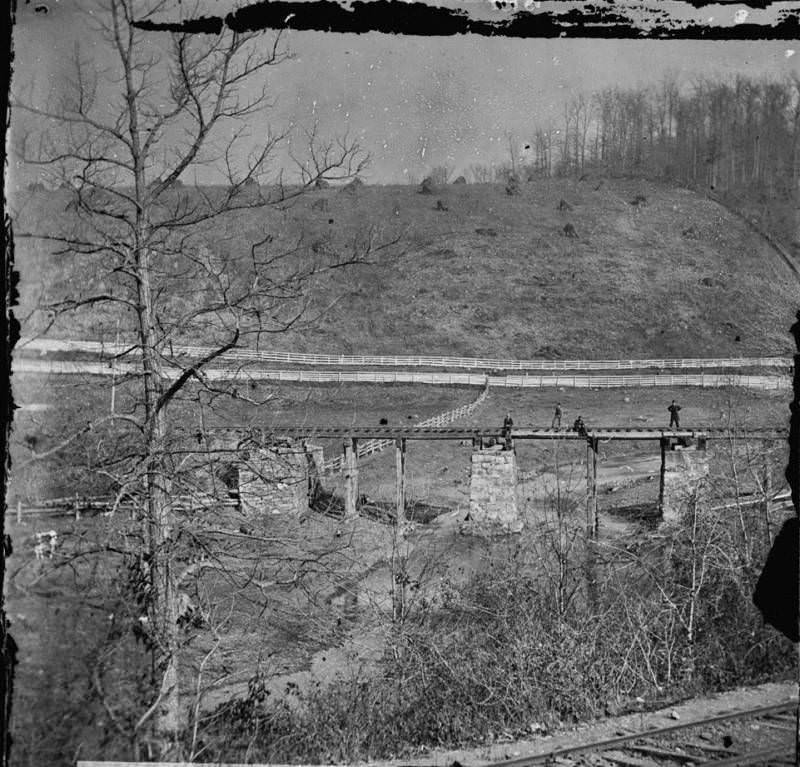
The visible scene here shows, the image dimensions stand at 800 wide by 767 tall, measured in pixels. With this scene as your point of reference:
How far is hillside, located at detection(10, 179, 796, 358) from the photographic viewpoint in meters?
50.0

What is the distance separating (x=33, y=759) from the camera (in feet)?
12.9

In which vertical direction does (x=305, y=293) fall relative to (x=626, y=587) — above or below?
above

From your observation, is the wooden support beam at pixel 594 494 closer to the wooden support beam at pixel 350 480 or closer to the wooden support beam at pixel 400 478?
the wooden support beam at pixel 400 478

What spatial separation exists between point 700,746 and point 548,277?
5395 cm

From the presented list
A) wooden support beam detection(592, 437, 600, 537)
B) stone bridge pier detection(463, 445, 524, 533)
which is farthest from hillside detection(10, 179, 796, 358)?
wooden support beam detection(592, 437, 600, 537)

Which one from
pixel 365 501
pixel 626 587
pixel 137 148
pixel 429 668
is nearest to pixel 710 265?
pixel 365 501

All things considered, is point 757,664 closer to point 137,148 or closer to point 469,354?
point 137,148

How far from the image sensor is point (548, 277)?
59.1 m

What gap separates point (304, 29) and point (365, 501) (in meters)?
23.8

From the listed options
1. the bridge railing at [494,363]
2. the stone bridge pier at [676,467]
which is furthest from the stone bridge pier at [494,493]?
the bridge railing at [494,363]

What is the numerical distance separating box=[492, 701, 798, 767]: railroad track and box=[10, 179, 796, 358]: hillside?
119 feet

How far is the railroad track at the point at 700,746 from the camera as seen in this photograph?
667cm

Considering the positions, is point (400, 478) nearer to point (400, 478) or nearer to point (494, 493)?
point (400, 478)

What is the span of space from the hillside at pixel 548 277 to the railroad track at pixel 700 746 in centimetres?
3615
